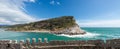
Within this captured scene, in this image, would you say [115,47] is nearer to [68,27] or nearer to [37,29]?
[68,27]

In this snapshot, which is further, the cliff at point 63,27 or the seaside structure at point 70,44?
the cliff at point 63,27

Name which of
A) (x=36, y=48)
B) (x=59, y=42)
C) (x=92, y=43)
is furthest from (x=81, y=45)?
(x=36, y=48)

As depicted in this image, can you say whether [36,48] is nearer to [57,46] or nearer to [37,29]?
[57,46]

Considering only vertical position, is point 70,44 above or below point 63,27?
below

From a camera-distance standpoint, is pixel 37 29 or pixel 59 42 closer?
pixel 59 42

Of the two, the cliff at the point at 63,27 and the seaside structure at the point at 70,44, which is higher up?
the cliff at the point at 63,27

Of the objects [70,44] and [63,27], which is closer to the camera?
[70,44]

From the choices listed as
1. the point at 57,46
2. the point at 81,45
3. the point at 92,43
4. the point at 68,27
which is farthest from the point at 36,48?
the point at 68,27

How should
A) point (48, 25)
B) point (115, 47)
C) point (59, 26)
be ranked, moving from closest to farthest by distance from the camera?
1. point (115, 47)
2. point (59, 26)
3. point (48, 25)

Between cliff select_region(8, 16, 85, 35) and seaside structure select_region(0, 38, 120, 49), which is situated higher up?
cliff select_region(8, 16, 85, 35)

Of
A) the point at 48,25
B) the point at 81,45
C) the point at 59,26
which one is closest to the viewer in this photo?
the point at 81,45

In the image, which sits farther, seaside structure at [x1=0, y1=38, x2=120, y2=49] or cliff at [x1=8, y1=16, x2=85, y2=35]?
cliff at [x1=8, y1=16, x2=85, y2=35]
